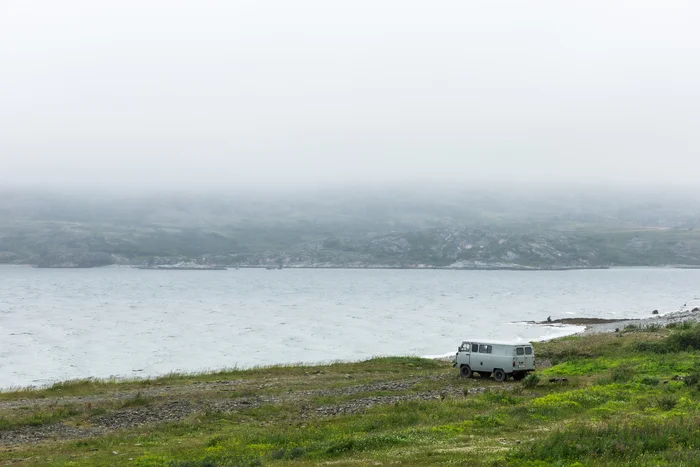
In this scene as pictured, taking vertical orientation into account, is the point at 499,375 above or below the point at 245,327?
above

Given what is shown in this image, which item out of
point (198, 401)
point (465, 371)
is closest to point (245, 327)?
point (465, 371)

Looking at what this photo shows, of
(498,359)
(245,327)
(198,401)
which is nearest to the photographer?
(198,401)

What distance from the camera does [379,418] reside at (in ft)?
97.1

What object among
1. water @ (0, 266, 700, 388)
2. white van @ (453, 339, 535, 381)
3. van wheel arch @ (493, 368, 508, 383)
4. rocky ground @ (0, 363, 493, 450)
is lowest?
water @ (0, 266, 700, 388)

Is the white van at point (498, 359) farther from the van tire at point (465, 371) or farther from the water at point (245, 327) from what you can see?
the water at point (245, 327)

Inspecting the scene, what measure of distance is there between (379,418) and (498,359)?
18.6m

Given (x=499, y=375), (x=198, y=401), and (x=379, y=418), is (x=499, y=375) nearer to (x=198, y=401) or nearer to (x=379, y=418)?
(x=379, y=418)

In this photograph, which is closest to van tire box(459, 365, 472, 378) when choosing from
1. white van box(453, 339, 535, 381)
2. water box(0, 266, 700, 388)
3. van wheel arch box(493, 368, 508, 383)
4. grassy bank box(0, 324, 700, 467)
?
white van box(453, 339, 535, 381)

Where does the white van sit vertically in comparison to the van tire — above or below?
above

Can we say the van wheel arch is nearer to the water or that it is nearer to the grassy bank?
the grassy bank

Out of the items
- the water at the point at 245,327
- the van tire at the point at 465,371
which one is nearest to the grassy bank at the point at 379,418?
the van tire at the point at 465,371

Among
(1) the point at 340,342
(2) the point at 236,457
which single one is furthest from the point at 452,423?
(1) the point at 340,342

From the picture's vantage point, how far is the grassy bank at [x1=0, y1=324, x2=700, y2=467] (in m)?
20.3

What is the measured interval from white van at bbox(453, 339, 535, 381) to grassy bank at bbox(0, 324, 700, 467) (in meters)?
1.24
